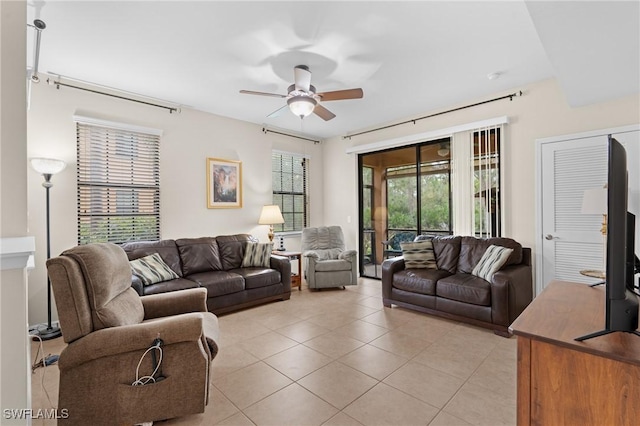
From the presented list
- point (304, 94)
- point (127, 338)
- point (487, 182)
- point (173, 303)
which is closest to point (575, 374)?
point (127, 338)

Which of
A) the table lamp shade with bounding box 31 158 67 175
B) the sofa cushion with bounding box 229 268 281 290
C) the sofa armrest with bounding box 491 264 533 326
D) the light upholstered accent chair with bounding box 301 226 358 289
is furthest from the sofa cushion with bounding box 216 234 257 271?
the sofa armrest with bounding box 491 264 533 326

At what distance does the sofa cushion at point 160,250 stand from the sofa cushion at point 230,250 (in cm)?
60

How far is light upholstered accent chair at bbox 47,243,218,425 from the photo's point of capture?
1564 mm

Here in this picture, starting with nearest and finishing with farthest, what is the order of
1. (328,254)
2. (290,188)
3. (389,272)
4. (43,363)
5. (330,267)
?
1. (43,363)
2. (389,272)
3. (330,267)
4. (328,254)
5. (290,188)

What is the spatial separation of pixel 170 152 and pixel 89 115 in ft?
3.17

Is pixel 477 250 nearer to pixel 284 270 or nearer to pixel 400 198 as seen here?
pixel 400 198

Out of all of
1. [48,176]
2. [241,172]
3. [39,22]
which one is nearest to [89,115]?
[48,176]

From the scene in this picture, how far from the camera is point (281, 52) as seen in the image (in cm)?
286

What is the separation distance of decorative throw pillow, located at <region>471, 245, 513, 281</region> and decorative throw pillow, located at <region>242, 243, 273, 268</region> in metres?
2.74

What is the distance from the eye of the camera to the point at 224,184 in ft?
15.6

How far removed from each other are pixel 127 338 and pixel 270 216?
340cm

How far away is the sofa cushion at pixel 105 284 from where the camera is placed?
1.64 metres

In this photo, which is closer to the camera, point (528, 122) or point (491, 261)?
point (491, 261)

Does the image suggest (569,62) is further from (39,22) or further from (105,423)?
(39,22)
